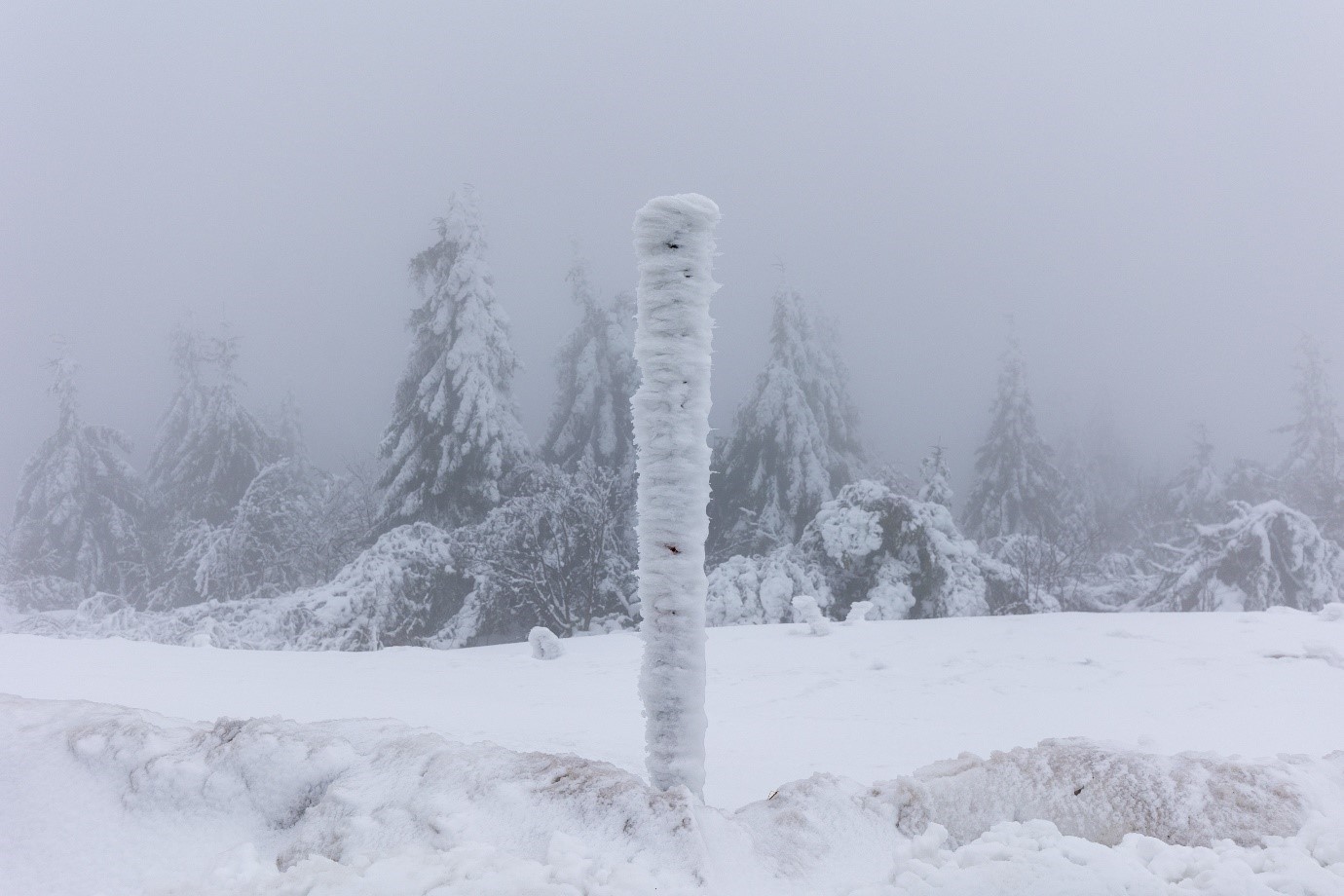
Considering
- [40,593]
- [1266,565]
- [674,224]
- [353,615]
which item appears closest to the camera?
[674,224]

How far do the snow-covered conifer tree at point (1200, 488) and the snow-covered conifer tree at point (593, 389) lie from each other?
51.8 feet

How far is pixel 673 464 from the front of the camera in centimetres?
277

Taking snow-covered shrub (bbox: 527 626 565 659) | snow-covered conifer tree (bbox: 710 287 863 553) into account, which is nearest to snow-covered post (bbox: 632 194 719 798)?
snow-covered shrub (bbox: 527 626 565 659)

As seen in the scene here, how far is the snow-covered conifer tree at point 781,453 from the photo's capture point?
1909 cm

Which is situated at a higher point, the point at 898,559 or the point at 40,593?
the point at 898,559

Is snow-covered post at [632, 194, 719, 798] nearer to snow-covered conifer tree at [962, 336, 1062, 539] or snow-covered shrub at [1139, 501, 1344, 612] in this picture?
snow-covered shrub at [1139, 501, 1344, 612]

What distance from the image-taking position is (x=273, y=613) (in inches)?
524

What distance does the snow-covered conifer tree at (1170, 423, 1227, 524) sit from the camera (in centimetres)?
2161

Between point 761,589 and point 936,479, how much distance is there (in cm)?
547

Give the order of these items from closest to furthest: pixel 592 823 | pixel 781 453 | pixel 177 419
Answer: pixel 592 823 → pixel 781 453 → pixel 177 419

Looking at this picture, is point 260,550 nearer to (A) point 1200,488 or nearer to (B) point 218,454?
(B) point 218,454

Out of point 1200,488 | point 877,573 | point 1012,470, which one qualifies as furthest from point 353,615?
point 1200,488

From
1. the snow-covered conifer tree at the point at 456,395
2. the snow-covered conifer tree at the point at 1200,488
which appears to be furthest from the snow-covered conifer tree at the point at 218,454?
the snow-covered conifer tree at the point at 1200,488

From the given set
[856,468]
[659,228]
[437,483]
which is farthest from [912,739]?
[856,468]
